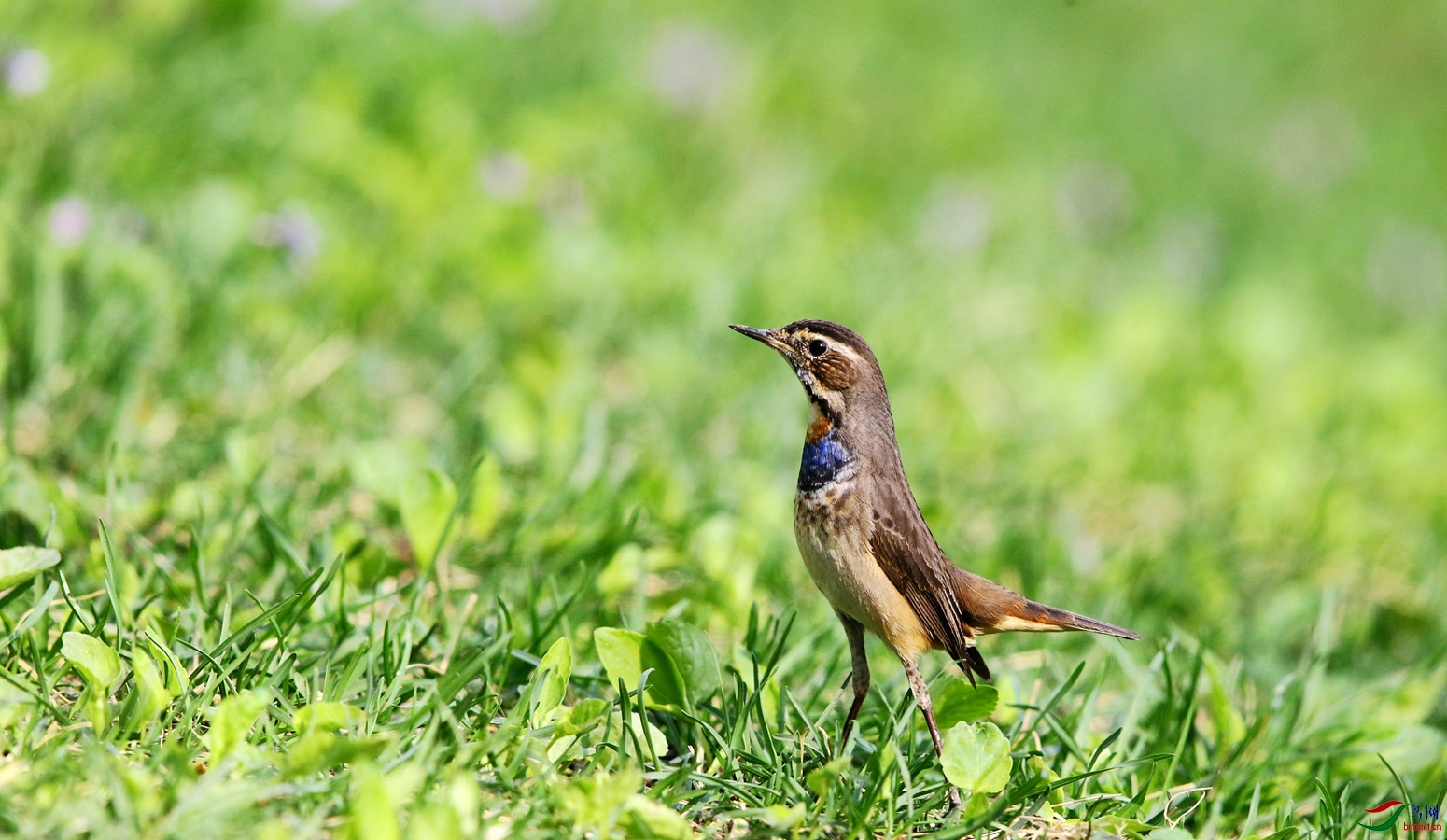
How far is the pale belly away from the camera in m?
4.11

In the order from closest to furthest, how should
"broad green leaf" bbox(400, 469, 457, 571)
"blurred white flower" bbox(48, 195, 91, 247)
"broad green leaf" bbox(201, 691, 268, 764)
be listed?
"broad green leaf" bbox(201, 691, 268, 764) < "broad green leaf" bbox(400, 469, 457, 571) < "blurred white flower" bbox(48, 195, 91, 247)

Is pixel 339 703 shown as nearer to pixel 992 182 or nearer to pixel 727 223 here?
pixel 727 223

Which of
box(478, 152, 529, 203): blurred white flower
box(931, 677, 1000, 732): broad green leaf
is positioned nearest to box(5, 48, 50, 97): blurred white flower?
box(478, 152, 529, 203): blurred white flower

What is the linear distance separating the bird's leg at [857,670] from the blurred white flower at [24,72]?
4.22 meters

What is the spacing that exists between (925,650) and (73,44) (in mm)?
5321

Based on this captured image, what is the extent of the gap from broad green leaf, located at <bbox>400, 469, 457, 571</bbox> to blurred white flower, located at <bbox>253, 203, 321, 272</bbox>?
204cm

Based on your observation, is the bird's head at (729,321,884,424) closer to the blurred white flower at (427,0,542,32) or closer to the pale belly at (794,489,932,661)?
the pale belly at (794,489,932,661)

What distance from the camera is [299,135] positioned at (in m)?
7.33

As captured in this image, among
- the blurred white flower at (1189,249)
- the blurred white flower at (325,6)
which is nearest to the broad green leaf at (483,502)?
the blurred white flower at (325,6)

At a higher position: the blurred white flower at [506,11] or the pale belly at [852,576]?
the blurred white flower at [506,11]

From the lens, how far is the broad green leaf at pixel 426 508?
4590mm

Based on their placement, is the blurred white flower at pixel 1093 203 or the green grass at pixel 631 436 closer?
the green grass at pixel 631 436

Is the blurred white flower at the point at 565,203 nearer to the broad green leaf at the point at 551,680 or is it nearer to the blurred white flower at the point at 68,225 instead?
the blurred white flower at the point at 68,225

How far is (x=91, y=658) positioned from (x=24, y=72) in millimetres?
3500
